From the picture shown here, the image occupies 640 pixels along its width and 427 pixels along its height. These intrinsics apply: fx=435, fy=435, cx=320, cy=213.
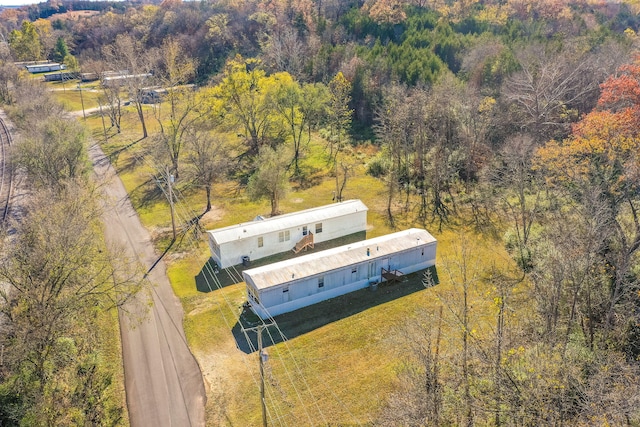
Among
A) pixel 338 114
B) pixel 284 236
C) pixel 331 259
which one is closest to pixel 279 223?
pixel 284 236

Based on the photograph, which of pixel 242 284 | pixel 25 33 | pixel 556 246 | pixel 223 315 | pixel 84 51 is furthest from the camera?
pixel 84 51

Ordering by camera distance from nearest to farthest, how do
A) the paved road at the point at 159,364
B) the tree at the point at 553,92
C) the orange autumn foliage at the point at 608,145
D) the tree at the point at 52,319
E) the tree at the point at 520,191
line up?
the tree at the point at 52,319 < the paved road at the point at 159,364 < the orange autumn foliage at the point at 608,145 < the tree at the point at 520,191 < the tree at the point at 553,92

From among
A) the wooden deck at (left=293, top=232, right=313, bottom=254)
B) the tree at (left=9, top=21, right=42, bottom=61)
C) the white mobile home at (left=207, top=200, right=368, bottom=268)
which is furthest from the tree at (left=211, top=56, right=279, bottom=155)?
the tree at (left=9, top=21, right=42, bottom=61)

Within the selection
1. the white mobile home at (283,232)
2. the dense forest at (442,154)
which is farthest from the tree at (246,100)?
the white mobile home at (283,232)

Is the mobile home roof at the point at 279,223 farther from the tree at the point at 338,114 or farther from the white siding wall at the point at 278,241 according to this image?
the tree at the point at 338,114

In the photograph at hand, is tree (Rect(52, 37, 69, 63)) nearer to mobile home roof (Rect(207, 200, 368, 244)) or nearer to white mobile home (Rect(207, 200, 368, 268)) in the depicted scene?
mobile home roof (Rect(207, 200, 368, 244))

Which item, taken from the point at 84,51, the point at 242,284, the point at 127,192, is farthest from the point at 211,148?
the point at 84,51

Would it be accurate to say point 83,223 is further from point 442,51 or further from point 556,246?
point 442,51

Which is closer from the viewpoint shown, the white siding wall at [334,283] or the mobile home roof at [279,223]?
the white siding wall at [334,283]
